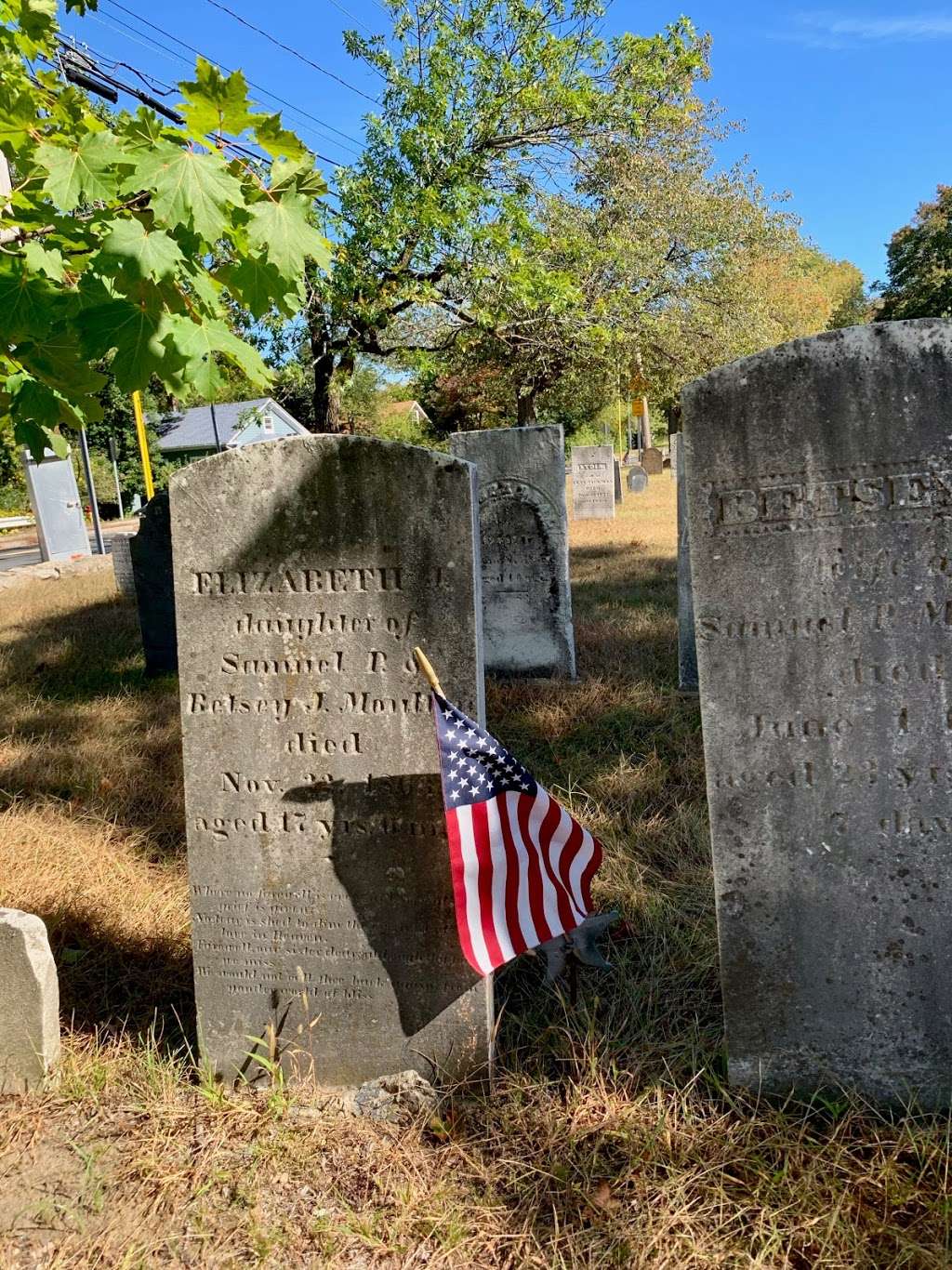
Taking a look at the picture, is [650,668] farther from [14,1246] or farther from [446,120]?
[446,120]

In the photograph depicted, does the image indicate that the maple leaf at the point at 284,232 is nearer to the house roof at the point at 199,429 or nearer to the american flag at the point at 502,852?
the american flag at the point at 502,852

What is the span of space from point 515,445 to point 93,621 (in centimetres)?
566

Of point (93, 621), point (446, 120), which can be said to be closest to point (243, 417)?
point (93, 621)

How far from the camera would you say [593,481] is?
731 inches

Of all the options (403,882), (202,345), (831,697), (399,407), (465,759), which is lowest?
(403,882)

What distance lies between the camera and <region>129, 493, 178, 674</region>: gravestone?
7.13 meters

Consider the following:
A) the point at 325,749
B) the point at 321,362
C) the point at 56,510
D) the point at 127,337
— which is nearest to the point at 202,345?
the point at 127,337

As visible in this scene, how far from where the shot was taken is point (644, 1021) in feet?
9.50

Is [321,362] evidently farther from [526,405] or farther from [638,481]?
[638,481]

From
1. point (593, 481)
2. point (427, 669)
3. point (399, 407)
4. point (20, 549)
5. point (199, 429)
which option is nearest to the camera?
point (427, 669)

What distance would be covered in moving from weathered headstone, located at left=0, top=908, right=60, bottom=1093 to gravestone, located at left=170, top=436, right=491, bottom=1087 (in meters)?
0.45

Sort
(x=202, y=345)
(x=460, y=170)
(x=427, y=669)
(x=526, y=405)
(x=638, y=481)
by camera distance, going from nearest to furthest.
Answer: (x=202, y=345), (x=427, y=669), (x=460, y=170), (x=526, y=405), (x=638, y=481)

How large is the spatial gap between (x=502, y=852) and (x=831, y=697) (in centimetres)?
104

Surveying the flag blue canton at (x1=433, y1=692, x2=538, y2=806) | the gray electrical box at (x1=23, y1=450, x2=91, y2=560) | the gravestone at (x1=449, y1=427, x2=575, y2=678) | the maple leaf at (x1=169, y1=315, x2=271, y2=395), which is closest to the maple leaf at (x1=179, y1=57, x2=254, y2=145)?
the maple leaf at (x1=169, y1=315, x2=271, y2=395)
